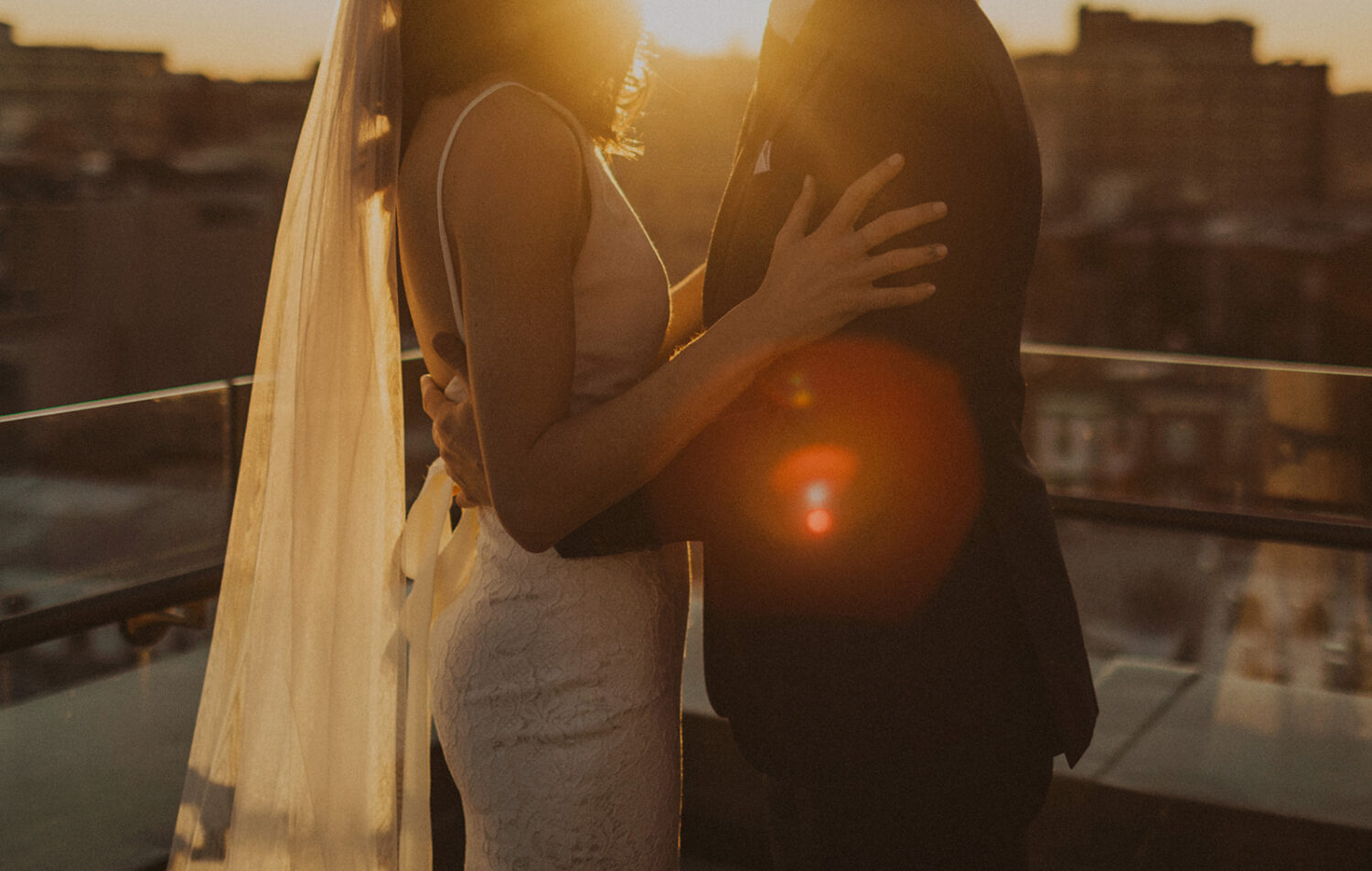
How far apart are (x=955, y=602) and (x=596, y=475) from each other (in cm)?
31

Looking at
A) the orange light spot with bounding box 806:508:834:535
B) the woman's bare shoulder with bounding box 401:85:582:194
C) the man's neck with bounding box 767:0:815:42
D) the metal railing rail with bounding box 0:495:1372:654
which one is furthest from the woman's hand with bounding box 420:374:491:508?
the metal railing rail with bounding box 0:495:1372:654

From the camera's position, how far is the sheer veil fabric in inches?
46.8

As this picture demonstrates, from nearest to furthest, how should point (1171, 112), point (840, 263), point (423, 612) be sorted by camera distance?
point (840, 263)
point (423, 612)
point (1171, 112)

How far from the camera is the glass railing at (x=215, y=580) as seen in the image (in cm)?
225

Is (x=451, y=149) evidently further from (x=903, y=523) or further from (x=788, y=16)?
(x=903, y=523)

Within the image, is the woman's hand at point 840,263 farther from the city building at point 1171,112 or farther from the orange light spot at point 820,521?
the city building at point 1171,112

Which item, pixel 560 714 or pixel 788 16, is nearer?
pixel 788 16

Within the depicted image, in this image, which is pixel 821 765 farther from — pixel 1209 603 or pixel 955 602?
pixel 1209 603

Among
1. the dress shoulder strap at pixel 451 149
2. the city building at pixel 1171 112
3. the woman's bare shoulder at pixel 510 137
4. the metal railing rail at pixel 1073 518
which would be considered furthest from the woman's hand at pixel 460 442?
the city building at pixel 1171 112

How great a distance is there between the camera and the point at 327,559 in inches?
47.4

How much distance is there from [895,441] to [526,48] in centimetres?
49

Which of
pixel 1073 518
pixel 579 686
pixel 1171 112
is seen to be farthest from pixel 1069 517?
pixel 1171 112

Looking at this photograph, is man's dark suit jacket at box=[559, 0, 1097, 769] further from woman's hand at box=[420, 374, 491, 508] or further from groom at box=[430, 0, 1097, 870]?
woman's hand at box=[420, 374, 491, 508]

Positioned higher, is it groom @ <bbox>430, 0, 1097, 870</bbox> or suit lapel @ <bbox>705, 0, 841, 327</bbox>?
suit lapel @ <bbox>705, 0, 841, 327</bbox>
